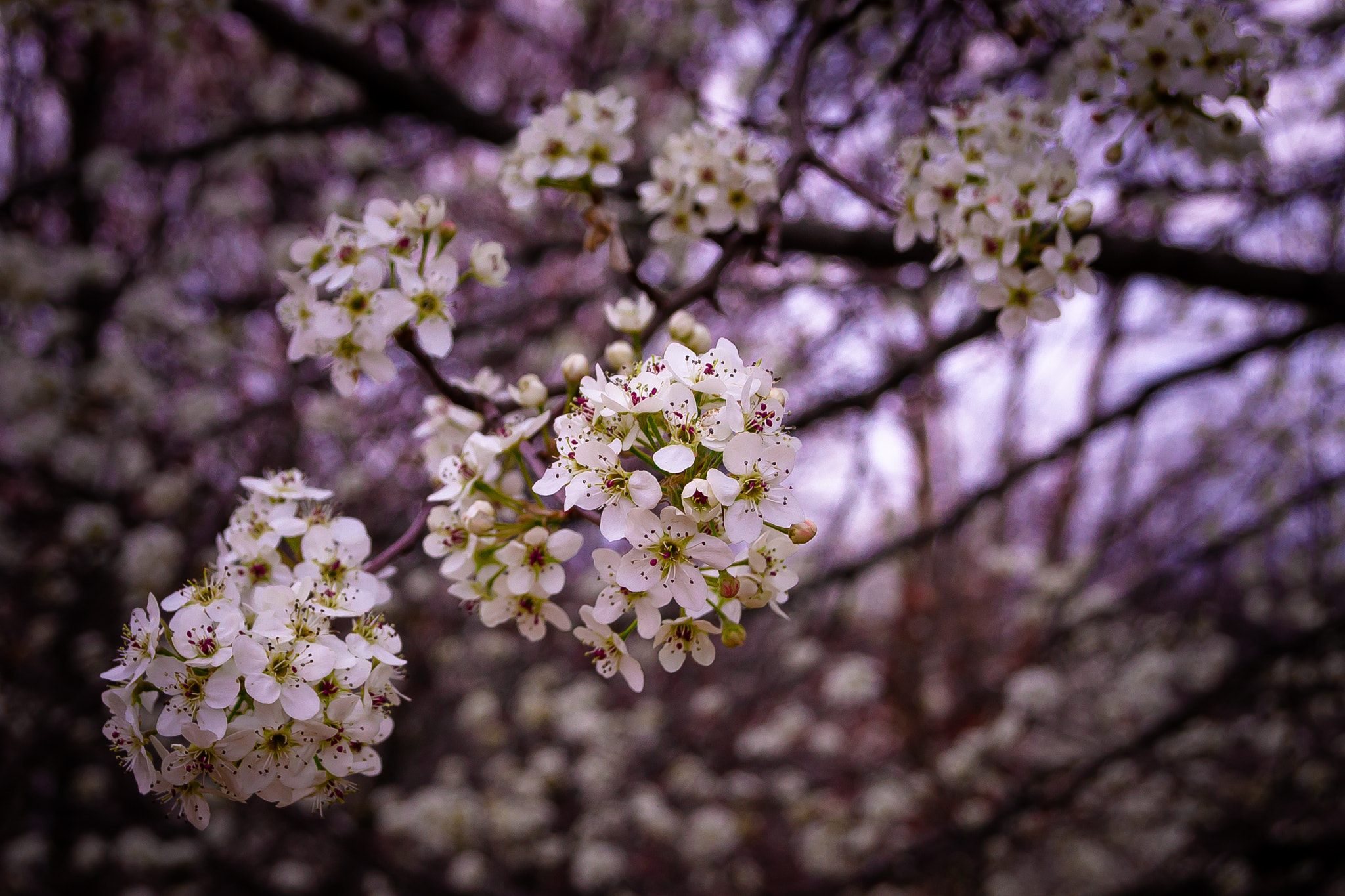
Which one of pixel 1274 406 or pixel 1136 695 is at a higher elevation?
pixel 1274 406

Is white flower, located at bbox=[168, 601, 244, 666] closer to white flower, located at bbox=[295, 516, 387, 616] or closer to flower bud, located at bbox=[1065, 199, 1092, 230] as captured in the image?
white flower, located at bbox=[295, 516, 387, 616]

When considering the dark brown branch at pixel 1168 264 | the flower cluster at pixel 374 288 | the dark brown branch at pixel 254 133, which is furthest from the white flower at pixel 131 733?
the dark brown branch at pixel 254 133

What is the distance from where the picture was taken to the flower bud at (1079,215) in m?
1.46

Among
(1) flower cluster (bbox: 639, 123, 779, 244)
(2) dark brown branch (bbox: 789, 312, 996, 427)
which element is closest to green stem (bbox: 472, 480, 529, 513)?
(1) flower cluster (bbox: 639, 123, 779, 244)

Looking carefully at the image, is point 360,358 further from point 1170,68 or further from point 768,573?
point 1170,68

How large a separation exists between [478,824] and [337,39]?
4.56 metres

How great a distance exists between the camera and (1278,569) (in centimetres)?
576

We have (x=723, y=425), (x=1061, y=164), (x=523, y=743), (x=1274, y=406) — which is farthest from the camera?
(x=523, y=743)

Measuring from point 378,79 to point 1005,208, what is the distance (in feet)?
8.97

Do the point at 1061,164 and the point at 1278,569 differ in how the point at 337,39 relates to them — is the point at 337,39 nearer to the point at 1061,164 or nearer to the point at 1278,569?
the point at 1061,164

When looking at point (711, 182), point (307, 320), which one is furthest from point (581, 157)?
point (307, 320)

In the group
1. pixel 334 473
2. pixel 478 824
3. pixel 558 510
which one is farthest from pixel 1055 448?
pixel 478 824

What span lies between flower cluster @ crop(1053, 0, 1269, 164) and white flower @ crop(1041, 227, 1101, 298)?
47 cm

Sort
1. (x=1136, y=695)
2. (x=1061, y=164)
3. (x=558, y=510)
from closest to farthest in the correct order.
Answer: (x=558, y=510) < (x=1061, y=164) < (x=1136, y=695)
